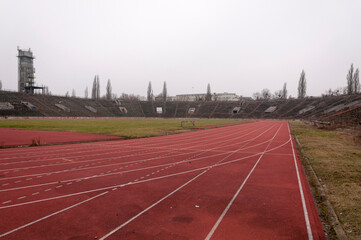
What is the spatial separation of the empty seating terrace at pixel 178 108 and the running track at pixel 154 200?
50367mm

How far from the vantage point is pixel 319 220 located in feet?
17.7

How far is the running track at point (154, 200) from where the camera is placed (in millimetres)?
4855

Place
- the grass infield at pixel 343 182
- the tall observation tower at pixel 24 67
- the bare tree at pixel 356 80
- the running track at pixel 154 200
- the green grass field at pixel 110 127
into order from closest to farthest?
the running track at pixel 154 200 → the grass infield at pixel 343 182 → the green grass field at pixel 110 127 → the bare tree at pixel 356 80 → the tall observation tower at pixel 24 67

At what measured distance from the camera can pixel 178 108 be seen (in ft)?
285

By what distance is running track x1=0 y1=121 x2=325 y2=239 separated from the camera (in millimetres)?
4855

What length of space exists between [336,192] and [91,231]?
713 cm

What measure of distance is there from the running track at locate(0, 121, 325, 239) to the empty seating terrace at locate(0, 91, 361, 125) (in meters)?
50.4

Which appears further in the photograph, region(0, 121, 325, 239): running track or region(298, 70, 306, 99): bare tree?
region(298, 70, 306, 99): bare tree

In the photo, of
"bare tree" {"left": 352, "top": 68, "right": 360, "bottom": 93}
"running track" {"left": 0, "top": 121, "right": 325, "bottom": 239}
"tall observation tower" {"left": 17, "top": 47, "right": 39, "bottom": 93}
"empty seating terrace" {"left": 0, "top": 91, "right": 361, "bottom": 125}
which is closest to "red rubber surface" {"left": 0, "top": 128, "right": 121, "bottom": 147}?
"running track" {"left": 0, "top": 121, "right": 325, "bottom": 239}

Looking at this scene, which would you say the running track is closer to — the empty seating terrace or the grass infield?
the grass infield

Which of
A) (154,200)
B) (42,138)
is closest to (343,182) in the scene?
(154,200)

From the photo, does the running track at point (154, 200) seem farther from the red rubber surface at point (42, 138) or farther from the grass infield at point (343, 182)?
the red rubber surface at point (42, 138)

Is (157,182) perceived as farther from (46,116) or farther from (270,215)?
(46,116)

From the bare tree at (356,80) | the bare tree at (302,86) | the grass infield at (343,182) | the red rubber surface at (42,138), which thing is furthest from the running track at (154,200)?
the bare tree at (302,86)
